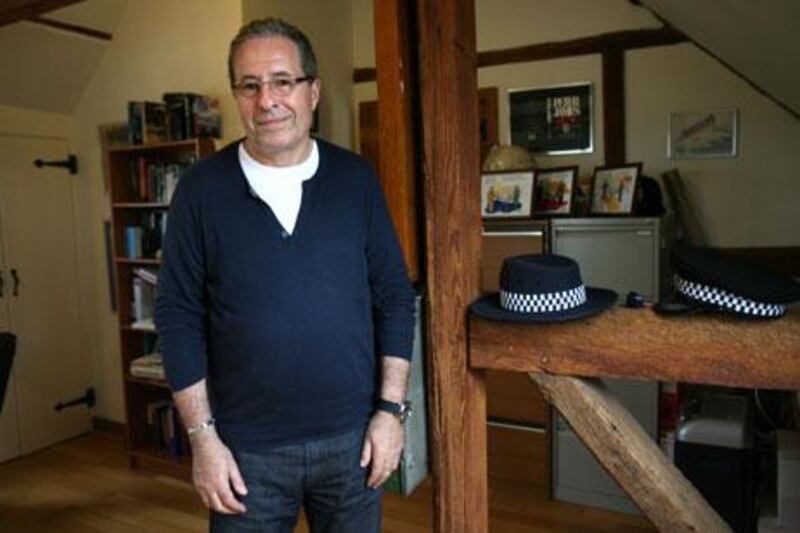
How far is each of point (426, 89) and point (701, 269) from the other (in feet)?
2.15

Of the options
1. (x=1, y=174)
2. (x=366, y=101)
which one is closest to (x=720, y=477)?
(x=366, y=101)

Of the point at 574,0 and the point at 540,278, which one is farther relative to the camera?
the point at 574,0

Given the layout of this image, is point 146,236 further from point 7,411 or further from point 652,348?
point 652,348

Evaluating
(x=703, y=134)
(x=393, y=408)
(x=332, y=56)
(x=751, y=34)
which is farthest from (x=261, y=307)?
(x=332, y=56)

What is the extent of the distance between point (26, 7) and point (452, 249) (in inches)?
79.9

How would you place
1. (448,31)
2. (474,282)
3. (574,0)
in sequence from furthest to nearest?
(574,0) → (474,282) → (448,31)

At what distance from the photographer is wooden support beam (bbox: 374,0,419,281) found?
4.46 ft

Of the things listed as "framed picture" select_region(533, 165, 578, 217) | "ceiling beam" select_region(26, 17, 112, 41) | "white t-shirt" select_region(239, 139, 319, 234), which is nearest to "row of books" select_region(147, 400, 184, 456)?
"ceiling beam" select_region(26, 17, 112, 41)

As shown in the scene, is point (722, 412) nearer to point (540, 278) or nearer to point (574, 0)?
point (540, 278)

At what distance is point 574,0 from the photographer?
336cm

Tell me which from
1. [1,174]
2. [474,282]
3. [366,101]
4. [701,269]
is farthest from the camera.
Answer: [366,101]

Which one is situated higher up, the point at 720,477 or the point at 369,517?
the point at 369,517

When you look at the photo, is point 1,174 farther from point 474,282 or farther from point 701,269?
point 701,269

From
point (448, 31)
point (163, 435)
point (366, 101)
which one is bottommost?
point (163, 435)
